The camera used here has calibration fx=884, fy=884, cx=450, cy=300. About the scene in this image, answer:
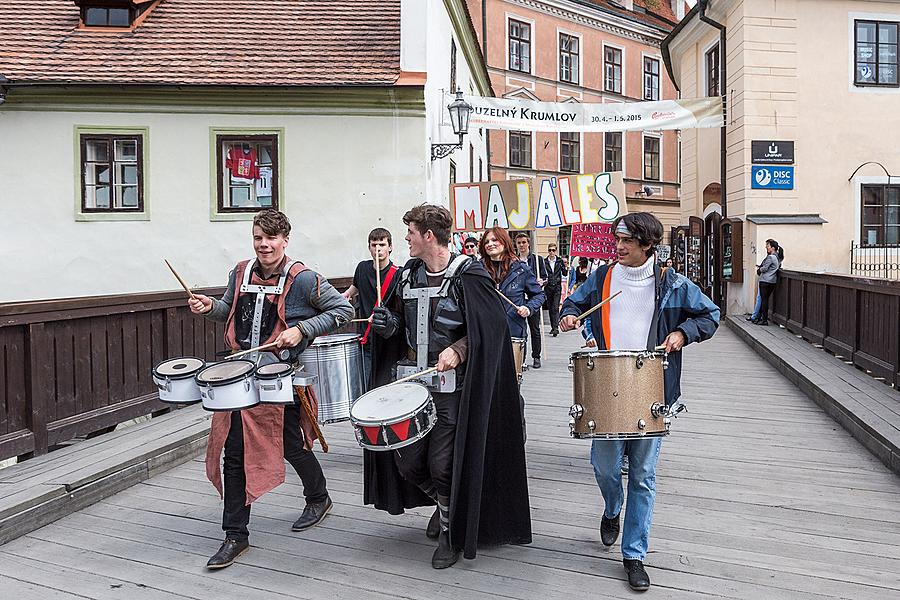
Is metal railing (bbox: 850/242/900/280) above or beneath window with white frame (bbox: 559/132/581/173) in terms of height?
beneath

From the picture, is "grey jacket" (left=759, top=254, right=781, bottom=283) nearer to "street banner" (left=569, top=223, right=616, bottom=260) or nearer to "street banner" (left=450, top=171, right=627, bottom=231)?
"street banner" (left=569, top=223, right=616, bottom=260)

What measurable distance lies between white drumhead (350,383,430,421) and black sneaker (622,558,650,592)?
4.15 feet

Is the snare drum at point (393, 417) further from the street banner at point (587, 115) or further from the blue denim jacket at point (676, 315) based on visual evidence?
the street banner at point (587, 115)

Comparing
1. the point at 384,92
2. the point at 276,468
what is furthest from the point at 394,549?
the point at 384,92

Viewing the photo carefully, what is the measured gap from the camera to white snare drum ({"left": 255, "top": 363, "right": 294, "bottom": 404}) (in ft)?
14.4

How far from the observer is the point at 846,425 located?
795cm

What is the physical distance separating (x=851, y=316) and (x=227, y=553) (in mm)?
9247

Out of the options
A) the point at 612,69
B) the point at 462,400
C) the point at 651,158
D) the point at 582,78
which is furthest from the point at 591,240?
the point at 651,158

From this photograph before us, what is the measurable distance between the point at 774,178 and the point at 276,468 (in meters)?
16.7

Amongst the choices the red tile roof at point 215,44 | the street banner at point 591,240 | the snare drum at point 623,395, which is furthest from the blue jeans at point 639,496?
the red tile roof at point 215,44

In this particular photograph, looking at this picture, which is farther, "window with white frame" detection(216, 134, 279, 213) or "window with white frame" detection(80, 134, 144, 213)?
"window with white frame" detection(216, 134, 279, 213)

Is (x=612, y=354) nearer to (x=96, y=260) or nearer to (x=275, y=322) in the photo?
(x=275, y=322)

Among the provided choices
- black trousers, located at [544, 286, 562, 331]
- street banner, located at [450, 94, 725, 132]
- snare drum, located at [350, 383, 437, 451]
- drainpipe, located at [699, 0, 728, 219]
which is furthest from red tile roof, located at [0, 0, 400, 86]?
snare drum, located at [350, 383, 437, 451]

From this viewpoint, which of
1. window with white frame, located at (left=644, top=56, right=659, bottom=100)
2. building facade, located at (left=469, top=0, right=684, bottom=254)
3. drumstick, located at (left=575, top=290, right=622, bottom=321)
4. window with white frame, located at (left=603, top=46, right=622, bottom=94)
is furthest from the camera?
window with white frame, located at (left=644, top=56, right=659, bottom=100)
